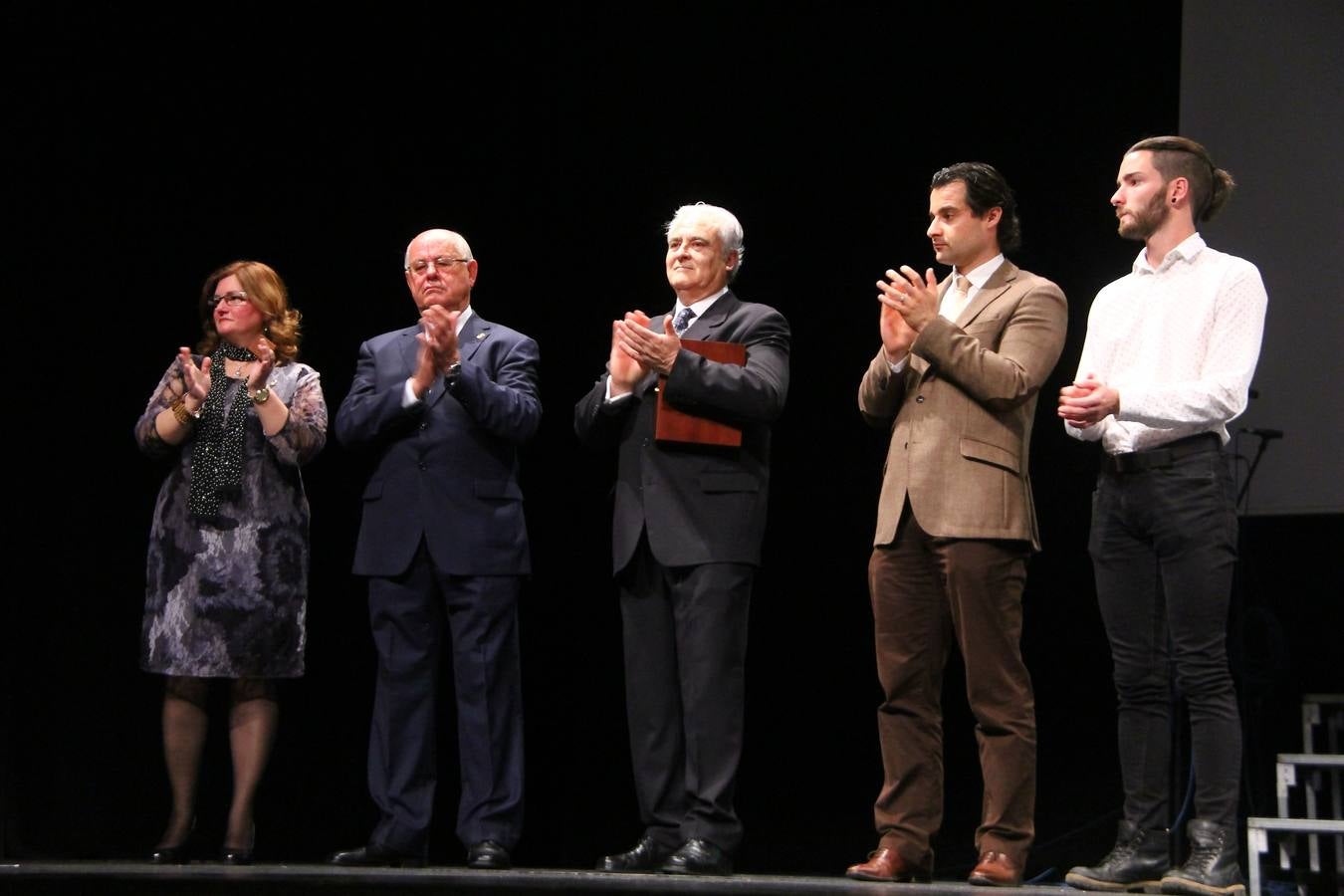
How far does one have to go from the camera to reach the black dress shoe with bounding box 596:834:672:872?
3.21m

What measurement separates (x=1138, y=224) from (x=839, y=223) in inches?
74.0

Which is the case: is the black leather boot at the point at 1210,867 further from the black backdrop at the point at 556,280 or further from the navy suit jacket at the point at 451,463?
the black backdrop at the point at 556,280

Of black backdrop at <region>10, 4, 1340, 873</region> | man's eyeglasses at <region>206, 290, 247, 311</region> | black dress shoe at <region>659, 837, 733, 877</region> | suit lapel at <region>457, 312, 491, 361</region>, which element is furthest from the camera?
black backdrop at <region>10, 4, 1340, 873</region>

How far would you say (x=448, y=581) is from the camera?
3.52 meters

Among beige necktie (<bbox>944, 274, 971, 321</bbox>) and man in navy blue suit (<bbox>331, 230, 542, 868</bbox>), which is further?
man in navy blue suit (<bbox>331, 230, 542, 868</bbox>)

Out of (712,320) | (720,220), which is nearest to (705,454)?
(712,320)

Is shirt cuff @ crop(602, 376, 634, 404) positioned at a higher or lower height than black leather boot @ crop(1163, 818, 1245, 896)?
higher

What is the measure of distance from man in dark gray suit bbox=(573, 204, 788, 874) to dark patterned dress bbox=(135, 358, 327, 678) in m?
0.83

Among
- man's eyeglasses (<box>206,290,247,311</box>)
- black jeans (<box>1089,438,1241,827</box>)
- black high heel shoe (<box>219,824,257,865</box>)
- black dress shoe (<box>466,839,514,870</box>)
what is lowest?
black high heel shoe (<box>219,824,257,865</box>)

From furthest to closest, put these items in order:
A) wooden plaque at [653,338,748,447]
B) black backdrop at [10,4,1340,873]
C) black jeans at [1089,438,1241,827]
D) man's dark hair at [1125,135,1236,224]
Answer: black backdrop at [10,4,1340,873] → wooden plaque at [653,338,748,447] → man's dark hair at [1125,135,1236,224] → black jeans at [1089,438,1241,827]

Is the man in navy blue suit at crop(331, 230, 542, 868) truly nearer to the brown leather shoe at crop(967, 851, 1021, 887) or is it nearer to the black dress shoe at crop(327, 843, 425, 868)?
the black dress shoe at crop(327, 843, 425, 868)

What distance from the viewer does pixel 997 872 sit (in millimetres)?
2914

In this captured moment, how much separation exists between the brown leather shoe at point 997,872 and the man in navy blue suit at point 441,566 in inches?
41.0

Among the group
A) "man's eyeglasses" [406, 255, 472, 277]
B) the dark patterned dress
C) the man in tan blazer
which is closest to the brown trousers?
the man in tan blazer
